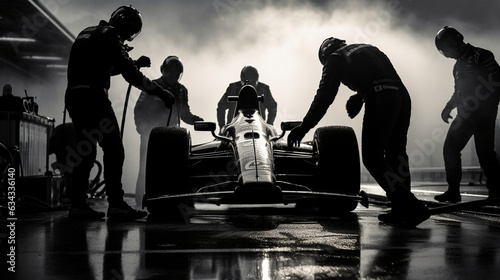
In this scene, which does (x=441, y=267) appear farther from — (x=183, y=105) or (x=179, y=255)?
(x=183, y=105)

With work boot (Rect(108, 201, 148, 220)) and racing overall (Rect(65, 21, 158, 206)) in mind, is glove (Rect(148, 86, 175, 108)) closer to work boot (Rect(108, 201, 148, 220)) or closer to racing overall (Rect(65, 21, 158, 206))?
racing overall (Rect(65, 21, 158, 206))

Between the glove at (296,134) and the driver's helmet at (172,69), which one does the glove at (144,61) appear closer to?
the glove at (296,134)

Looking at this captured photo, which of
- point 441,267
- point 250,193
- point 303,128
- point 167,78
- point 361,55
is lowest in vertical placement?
point 441,267

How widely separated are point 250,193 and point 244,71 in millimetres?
4444

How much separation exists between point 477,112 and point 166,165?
352 centimetres

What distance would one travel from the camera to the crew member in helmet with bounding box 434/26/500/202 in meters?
6.32

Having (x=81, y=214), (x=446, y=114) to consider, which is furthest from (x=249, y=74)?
(x=81, y=214)

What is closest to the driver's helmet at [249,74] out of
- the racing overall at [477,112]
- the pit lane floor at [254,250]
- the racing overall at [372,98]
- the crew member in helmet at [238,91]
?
the crew member in helmet at [238,91]

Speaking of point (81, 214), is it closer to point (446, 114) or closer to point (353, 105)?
point (353, 105)

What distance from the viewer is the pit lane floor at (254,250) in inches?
94.0

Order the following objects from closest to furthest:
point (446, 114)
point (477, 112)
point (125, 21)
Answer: point (125, 21)
point (477, 112)
point (446, 114)

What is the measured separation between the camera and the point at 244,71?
867cm

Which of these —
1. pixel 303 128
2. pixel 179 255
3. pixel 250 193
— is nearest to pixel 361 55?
pixel 303 128

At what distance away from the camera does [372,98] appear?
15.3 ft
